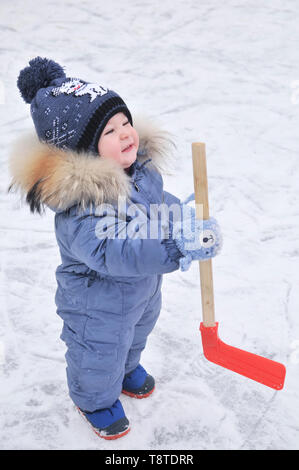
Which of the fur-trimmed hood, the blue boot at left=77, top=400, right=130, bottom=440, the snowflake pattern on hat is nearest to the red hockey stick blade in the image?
the blue boot at left=77, top=400, right=130, bottom=440

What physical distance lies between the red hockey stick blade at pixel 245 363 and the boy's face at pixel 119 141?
486mm

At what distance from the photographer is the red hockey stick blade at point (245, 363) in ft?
→ 4.78

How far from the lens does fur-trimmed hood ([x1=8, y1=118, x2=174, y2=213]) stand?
1179 mm

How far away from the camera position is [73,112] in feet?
4.02

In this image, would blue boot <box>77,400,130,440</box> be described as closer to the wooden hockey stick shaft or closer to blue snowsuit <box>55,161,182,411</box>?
blue snowsuit <box>55,161,182,411</box>

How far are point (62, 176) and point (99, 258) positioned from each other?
0.19 m

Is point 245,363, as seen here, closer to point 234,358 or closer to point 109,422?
point 234,358

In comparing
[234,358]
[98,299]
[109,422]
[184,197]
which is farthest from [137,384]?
[184,197]

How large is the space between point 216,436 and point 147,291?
456mm

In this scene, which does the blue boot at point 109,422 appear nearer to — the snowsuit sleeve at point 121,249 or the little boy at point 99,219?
the little boy at point 99,219

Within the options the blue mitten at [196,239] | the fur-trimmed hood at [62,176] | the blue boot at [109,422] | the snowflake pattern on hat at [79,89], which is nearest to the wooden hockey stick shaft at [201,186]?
the blue mitten at [196,239]

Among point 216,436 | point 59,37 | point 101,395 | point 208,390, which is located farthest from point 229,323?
point 59,37

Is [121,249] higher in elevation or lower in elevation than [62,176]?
lower

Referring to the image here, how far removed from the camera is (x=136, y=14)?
15.3ft
